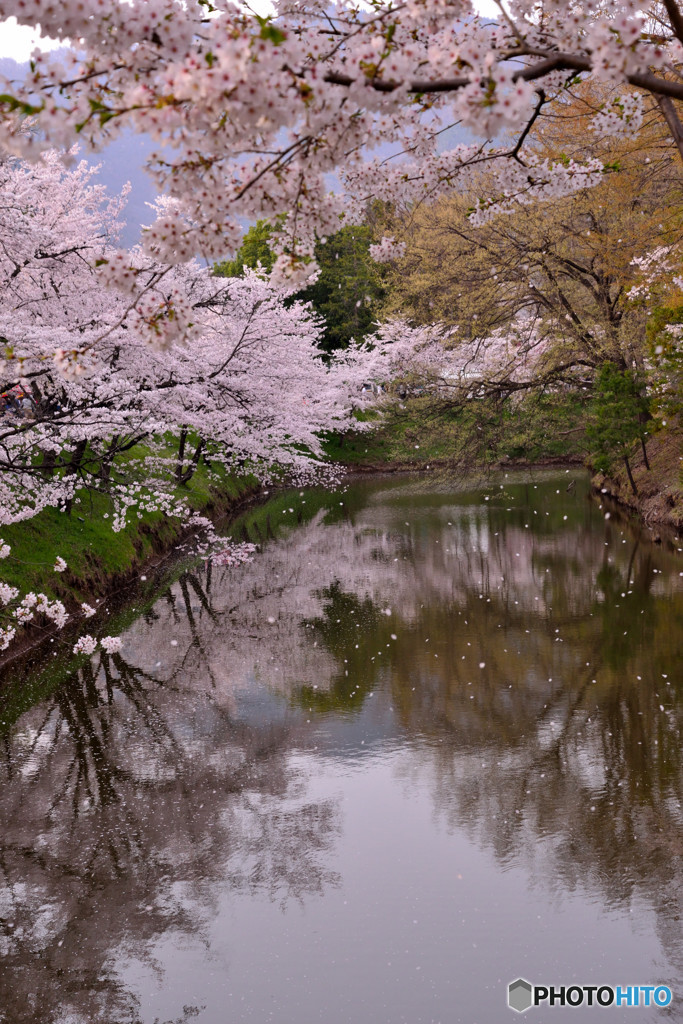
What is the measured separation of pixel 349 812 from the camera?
24.4 ft

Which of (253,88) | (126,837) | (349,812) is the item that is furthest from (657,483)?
(253,88)

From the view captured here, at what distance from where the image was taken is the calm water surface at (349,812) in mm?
5352

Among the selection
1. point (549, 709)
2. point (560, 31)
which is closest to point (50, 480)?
point (549, 709)

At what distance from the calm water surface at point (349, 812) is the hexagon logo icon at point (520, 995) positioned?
3.5 inches

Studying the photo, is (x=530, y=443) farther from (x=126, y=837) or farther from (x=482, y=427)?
(x=126, y=837)

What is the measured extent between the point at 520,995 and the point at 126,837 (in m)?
3.51

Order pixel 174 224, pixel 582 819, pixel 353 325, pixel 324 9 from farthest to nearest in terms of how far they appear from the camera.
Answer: pixel 353 325 < pixel 582 819 < pixel 324 9 < pixel 174 224

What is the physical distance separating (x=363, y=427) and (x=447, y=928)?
3323 centimetres

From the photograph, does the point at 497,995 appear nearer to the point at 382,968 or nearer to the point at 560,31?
the point at 382,968

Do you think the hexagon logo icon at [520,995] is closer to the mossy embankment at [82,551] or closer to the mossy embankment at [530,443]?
the mossy embankment at [82,551]

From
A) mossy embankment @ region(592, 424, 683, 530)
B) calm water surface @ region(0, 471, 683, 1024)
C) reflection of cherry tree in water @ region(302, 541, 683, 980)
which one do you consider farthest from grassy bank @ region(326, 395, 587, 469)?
calm water surface @ region(0, 471, 683, 1024)

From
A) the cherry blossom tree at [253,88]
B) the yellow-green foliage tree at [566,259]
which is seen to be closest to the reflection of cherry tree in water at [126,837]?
the cherry blossom tree at [253,88]

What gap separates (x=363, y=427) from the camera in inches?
1510

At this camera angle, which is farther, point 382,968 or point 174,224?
point 382,968
